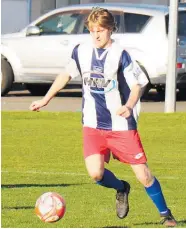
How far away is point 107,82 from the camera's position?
8492mm

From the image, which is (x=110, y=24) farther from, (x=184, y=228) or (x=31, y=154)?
(x=31, y=154)

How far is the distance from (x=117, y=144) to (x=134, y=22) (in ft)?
40.5

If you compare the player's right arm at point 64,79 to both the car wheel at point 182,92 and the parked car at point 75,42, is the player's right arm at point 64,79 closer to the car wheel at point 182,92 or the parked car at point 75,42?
the parked car at point 75,42

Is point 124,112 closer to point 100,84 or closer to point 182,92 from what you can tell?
point 100,84

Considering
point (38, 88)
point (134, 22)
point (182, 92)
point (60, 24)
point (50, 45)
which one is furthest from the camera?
point (38, 88)

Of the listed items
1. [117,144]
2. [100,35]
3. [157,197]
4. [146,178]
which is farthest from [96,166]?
[100,35]

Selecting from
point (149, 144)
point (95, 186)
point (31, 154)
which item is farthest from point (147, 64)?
point (95, 186)

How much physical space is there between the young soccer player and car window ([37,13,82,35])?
1262cm

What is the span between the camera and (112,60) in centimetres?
848

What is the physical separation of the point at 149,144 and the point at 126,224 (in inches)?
249

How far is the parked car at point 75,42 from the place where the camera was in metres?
20.2

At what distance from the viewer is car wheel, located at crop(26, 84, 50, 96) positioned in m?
22.2

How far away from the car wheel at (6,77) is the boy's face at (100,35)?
1274cm

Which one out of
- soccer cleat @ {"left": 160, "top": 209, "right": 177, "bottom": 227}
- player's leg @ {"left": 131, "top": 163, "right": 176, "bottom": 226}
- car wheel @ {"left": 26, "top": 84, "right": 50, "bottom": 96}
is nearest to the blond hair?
player's leg @ {"left": 131, "top": 163, "right": 176, "bottom": 226}
